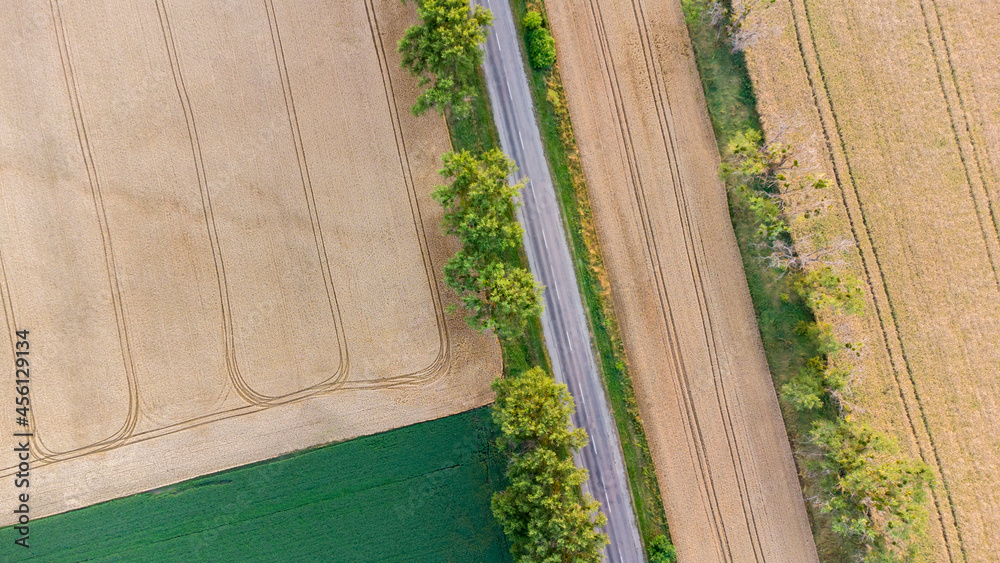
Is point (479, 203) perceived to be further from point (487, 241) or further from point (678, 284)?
point (678, 284)

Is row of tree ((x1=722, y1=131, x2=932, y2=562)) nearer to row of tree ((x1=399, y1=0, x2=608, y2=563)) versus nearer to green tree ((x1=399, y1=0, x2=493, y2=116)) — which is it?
row of tree ((x1=399, y1=0, x2=608, y2=563))

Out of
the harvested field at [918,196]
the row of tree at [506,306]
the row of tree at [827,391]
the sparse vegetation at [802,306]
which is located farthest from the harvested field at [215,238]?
the harvested field at [918,196]

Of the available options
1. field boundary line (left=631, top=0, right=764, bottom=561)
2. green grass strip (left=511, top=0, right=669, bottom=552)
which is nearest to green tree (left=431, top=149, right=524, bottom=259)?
green grass strip (left=511, top=0, right=669, bottom=552)

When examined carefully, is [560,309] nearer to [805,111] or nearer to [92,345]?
[805,111]

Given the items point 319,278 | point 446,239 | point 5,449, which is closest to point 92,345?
point 5,449

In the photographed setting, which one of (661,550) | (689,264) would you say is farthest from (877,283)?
(661,550)

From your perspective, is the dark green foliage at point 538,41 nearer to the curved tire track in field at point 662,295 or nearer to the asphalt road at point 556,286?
the asphalt road at point 556,286
